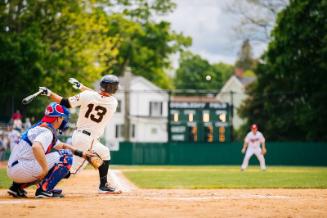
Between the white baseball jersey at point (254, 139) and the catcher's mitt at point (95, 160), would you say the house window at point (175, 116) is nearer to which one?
the white baseball jersey at point (254, 139)

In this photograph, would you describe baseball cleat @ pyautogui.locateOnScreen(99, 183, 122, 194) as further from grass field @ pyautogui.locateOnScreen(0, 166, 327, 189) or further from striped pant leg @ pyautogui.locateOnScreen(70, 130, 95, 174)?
grass field @ pyautogui.locateOnScreen(0, 166, 327, 189)

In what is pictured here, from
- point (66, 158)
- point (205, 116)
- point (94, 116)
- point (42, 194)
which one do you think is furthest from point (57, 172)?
point (205, 116)

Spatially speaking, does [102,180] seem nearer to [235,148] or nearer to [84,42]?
[235,148]

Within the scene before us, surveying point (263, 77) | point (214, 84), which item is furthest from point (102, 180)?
point (214, 84)

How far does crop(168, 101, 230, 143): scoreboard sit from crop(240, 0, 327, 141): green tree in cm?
735

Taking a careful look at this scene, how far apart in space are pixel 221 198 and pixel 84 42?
31.0 metres

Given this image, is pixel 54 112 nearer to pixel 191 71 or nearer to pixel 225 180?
pixel 225 180

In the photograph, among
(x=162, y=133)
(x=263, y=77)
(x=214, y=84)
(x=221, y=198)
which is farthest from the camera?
(x=214, y=84)

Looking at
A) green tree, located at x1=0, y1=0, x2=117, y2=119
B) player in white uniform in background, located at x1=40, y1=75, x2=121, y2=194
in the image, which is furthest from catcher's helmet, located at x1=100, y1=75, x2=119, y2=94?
green tree, located at x1=0, y1=0, x2=117, y2=119

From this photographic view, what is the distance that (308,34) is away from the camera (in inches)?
1585

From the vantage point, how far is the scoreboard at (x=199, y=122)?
31984 millimetres

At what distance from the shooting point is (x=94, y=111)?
11.1m

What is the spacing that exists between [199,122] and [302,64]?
40.9 feet

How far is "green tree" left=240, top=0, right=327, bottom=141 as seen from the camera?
40.4 meters
